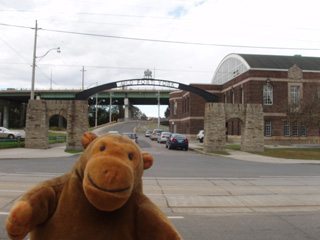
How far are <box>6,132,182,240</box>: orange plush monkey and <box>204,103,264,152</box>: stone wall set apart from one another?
815 inches

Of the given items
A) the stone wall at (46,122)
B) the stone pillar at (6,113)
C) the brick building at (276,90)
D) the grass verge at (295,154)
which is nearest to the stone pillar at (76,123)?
the stone wall at (46,122)

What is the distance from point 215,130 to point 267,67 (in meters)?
18.8

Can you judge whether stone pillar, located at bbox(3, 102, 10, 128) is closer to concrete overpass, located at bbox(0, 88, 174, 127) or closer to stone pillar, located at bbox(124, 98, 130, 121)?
concrete overpass, located at bbox(0, 88, 174, 127)

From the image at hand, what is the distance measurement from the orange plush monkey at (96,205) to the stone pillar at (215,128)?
20590mm

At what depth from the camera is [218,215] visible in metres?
5.01

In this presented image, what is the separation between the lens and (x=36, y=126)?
21.3 meters

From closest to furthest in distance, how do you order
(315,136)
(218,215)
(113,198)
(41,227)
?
(113,198)
(41,227)
(218,215)
(315,136)

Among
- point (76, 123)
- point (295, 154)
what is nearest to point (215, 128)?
point (295, 154)

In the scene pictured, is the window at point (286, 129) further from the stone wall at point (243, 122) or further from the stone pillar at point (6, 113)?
the stone pillar at point (6, 113)

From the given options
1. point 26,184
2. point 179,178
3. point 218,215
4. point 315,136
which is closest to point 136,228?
point 218,215

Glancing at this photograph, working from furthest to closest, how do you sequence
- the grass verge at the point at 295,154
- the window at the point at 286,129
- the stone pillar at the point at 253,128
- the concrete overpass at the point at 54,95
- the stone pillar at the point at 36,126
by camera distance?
the concrete overpass at the point at 54,95 → the window at the point at 286,129 → the stone pillar at the point at 253,128 → the stone pillar at the point at 36,126 → the grass verge at the point at 295,154

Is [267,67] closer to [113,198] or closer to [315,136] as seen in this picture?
[315,136]

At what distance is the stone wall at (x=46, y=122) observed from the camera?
21150 millimetres

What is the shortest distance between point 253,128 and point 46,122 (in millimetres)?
18260
